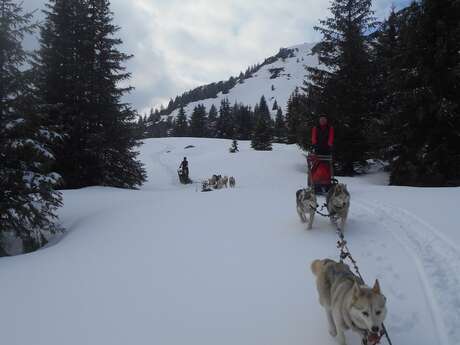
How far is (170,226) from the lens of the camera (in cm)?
930

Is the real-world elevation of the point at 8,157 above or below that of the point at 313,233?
above

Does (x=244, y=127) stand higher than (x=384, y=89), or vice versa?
(x=244, y=127)

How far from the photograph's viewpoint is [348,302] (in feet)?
10.3

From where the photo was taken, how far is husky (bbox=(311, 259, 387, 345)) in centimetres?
284

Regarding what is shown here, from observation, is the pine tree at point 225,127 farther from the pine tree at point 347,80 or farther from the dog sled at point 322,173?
the dog sled at point 322,173

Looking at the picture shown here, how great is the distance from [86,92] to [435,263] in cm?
1748

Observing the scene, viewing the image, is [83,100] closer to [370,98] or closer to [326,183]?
[326,183]

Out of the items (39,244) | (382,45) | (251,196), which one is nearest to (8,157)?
(39,244)

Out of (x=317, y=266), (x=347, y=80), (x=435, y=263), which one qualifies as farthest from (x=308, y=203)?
(x=347, y=80)

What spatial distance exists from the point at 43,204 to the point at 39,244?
1.32 m

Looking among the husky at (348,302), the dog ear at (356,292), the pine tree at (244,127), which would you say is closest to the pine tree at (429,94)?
the husky at (348,302)

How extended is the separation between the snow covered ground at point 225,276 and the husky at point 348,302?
0.46 meters

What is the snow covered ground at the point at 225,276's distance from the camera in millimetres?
4148

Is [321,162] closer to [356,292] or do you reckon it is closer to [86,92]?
[356,292]
